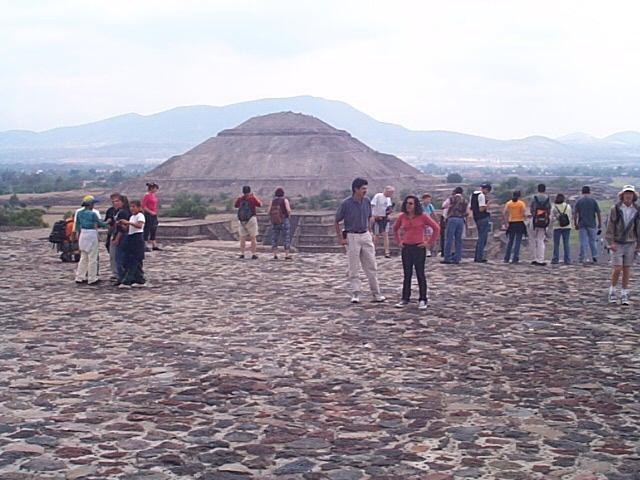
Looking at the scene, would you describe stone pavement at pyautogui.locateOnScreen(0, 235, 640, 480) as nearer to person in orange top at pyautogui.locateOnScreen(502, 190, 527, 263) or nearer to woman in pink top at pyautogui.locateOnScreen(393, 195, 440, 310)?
woman in pink top at pyautogui.locateOnScreen(393, 195, 440, 310)

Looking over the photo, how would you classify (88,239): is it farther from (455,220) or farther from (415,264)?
(455,220)

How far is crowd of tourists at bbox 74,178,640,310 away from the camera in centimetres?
1028

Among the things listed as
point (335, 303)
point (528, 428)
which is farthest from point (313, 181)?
point (528, 428)

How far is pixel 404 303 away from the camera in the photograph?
10.5 m

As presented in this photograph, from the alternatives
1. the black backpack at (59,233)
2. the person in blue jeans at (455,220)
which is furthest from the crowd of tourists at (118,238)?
the person in blue jeans at (455,220)

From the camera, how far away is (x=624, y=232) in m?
10.2

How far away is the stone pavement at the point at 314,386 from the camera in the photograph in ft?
16.5

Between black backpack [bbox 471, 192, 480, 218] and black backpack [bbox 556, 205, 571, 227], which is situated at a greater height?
black backpack [bbox 471, 192, 480, 218]

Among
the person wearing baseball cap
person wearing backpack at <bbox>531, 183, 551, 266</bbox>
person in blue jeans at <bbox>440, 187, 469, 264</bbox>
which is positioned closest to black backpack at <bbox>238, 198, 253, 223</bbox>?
the person wearing baseball cap

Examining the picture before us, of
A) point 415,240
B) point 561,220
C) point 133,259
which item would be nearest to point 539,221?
point 561,220

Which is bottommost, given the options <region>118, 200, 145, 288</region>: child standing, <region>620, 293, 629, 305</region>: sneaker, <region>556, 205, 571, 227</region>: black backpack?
<region>620, 293, 629, 305</region>: sneaker

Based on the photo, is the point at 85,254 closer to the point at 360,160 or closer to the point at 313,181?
the point at 313,181

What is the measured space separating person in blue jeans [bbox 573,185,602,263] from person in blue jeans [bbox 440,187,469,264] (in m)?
2.10

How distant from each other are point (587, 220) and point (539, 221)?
117 centimetres
